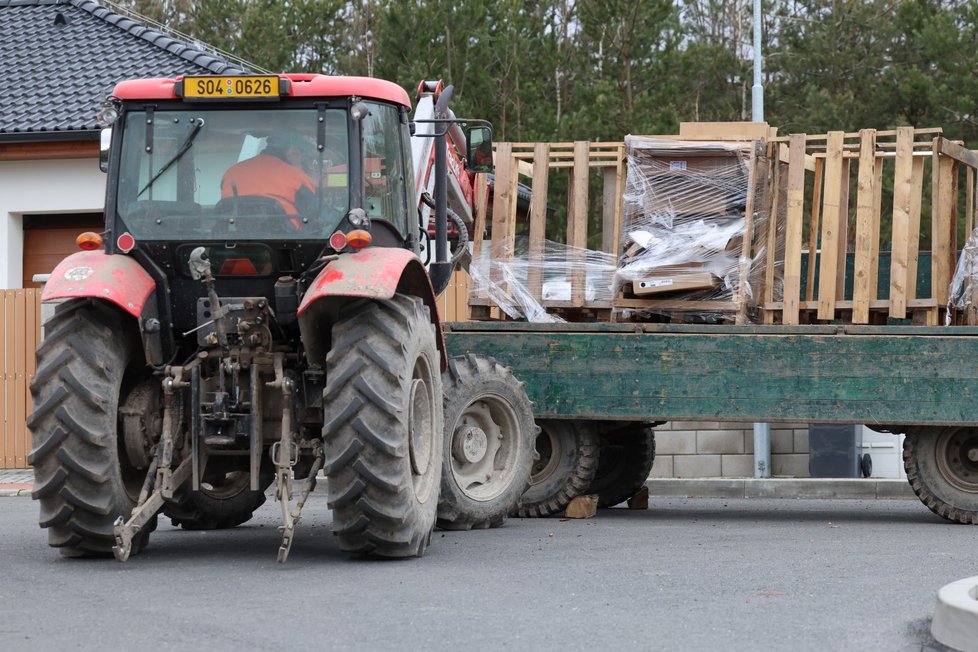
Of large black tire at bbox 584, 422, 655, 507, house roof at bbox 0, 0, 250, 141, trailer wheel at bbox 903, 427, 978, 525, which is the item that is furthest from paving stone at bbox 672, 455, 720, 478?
house roof at bbox 0, 0, 250, 141

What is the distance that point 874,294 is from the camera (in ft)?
39.7

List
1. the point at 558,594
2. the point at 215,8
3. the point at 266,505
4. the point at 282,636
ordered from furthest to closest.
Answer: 1. the point at 215,8
2. the point at 266,505
3. the point at 558,594
4. the point at 282,636

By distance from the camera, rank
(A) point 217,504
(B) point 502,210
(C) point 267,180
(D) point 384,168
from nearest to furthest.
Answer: (C) point 267,180 < (D) point 384,168 < (A) point 217,504 < (B) point 502,210

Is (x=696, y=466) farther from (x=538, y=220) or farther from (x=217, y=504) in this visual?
(x=217, y=504)

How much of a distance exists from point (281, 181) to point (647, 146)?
420 cm

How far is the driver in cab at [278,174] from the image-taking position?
8.84 m

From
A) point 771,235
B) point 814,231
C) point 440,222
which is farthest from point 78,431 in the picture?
point 814,231

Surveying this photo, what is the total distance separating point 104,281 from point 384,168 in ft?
5.94

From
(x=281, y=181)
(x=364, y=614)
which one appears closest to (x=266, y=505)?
(x=281, y=181)

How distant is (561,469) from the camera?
1226cm

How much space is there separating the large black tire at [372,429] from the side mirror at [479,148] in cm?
217

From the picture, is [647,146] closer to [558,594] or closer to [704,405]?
[704,405]

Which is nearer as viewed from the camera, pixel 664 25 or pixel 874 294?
pixel 874 294

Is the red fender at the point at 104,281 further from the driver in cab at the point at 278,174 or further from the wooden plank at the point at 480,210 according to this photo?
the wooden plank at the point at 480,210
